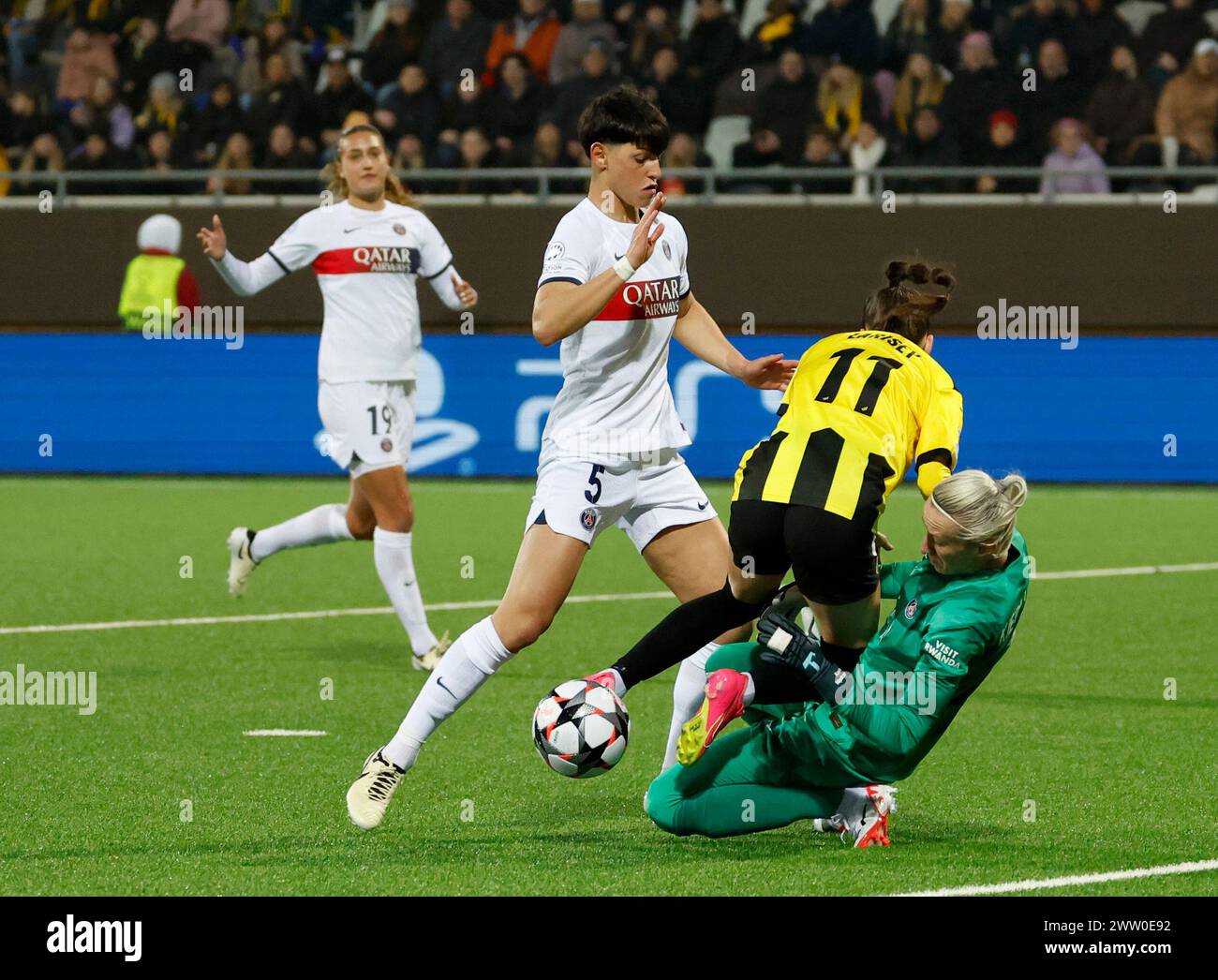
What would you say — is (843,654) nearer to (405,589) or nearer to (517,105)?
(405,589)

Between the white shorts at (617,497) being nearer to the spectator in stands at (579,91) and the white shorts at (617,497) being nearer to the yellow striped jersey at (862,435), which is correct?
the yellow striped jersey at (862,435)

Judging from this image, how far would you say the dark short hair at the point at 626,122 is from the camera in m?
6.36

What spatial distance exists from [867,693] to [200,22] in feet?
58.0

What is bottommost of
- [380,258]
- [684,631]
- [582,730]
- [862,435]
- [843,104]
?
[582,730]

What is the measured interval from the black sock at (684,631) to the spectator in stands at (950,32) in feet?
44.5

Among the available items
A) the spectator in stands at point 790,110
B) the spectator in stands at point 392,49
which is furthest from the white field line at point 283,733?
the spectator in stands at point 392,49

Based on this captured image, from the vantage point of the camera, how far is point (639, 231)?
609 cm

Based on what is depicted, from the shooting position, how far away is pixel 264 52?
70.6 feet

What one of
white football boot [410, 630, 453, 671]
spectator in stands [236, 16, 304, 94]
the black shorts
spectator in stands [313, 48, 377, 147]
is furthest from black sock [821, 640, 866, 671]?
spectator in stands [236, 16, 304, 94]

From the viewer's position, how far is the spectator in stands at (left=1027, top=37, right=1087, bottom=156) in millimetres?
18422

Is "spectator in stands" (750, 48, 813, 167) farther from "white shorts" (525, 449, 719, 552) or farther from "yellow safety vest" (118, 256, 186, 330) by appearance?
"white shorts" (525, 449, 719, 552)

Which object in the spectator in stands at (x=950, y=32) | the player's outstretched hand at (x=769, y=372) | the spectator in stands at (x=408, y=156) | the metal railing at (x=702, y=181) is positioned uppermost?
the spectator in stands at (x=950, y=32)

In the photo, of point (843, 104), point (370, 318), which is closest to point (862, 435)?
point (370, 318)
